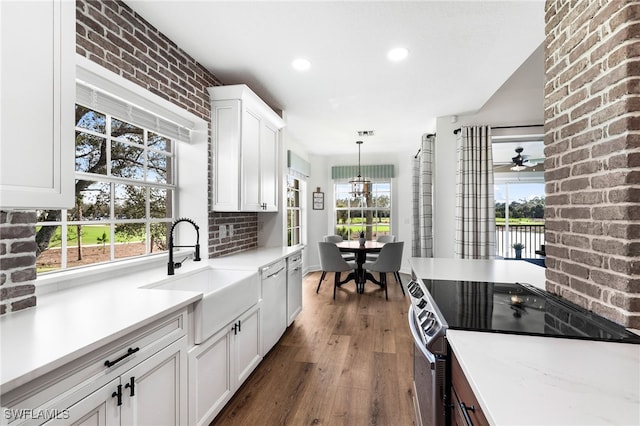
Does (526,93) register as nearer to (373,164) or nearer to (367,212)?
(373,164)

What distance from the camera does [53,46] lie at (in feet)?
3.35

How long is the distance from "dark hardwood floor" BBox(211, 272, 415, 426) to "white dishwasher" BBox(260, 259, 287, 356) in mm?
153

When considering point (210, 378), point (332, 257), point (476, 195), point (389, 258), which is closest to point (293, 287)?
point (332, 257)

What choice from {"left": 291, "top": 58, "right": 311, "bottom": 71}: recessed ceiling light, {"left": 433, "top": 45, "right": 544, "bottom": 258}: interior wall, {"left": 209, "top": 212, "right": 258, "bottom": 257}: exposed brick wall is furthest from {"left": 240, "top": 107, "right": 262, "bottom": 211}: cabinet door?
{"left": 433, "top": 45, "right": 544, "bottom": 258}: interior wall

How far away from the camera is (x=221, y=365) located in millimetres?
1835

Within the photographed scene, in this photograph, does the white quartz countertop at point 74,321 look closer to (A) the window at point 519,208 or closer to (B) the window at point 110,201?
(B) the window at point 110,201

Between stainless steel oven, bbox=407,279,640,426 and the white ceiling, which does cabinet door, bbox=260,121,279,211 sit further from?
stainless steel oven, bbox=407,279,640,426

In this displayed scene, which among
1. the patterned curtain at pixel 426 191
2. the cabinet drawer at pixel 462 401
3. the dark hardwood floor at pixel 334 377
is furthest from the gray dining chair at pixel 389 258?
the cabinet drawer at pixel 462 401

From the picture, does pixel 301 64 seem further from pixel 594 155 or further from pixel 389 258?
pixel 389 258

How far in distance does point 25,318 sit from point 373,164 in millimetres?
5931

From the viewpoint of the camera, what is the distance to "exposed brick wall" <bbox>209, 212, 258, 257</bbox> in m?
2.71

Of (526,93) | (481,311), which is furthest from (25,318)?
(526,93)

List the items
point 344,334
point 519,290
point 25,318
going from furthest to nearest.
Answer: point 344,334 → point 519,290 → point 25,318

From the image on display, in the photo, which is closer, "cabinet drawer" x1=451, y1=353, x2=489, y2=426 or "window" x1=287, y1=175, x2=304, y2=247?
"cabinet drawer" x1=451, y1=353, x2=489, y2=426
